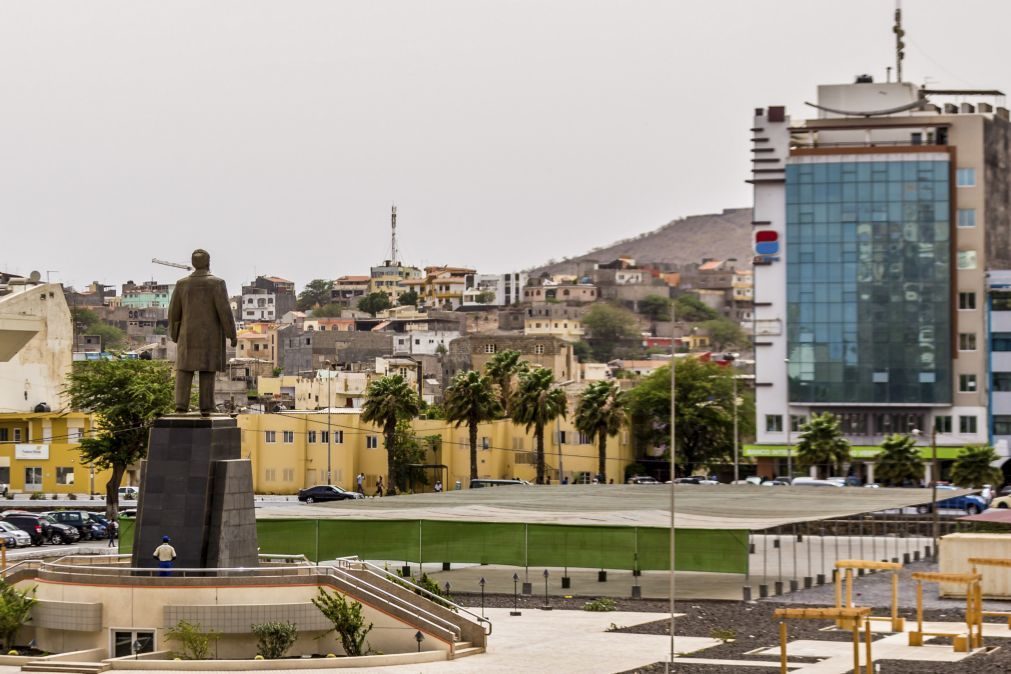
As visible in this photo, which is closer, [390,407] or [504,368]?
[390,407]

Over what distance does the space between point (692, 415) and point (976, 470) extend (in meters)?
28.0

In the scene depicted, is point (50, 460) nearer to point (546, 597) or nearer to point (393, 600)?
point (546, 597)

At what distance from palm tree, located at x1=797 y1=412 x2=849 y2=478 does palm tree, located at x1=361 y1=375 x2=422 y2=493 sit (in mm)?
23733

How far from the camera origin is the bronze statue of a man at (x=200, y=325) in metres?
47.5

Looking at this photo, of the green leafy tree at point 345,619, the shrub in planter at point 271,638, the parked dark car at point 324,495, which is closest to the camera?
the shrub in planter at point 271,638

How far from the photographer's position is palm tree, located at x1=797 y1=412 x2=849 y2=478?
114125mm

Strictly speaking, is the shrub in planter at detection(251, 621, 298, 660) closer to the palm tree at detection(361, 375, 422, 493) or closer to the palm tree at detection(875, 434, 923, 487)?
the palm tree at detection(361, 375, 422, 493)

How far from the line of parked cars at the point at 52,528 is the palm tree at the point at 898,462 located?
45.6 m

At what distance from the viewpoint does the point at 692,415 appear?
135 m

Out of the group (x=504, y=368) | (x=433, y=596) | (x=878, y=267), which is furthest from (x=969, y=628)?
(x=504, y=368)

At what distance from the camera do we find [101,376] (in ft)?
344

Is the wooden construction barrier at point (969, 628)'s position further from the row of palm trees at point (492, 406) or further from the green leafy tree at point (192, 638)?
the row of palm trees at point (492, 406)

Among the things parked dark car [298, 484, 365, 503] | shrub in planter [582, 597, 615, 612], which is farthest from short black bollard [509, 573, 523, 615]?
parked dark car [298, 484, 365, 503]

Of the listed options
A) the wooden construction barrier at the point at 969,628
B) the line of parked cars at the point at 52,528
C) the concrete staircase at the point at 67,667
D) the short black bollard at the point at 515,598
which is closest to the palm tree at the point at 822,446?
the line of parked cars at the point at 52,528
